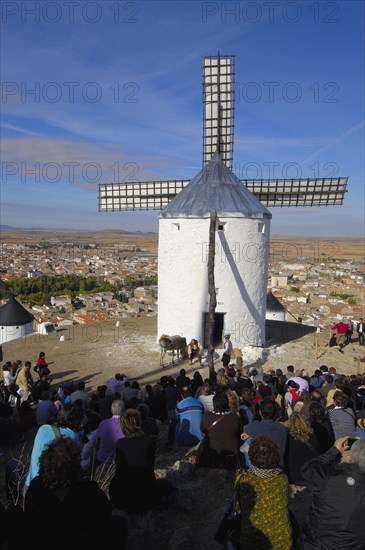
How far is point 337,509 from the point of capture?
308cm

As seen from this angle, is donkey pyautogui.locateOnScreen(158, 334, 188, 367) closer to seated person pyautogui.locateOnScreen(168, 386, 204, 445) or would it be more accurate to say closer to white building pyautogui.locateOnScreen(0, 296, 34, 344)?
white building pyautogui.locateOnScreen(0, 296, 34, 344)

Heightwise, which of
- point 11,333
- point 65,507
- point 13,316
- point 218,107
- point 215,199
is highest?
point 218,107

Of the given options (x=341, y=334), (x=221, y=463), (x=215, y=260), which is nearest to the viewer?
(x=221, y=463)

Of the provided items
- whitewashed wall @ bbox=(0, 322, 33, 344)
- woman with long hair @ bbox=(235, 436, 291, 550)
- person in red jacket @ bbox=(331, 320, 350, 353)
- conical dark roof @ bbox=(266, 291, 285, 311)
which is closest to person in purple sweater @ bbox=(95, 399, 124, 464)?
woman with long hair @ bbox=(235, 436, 291, 550)

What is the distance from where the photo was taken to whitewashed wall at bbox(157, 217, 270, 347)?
13.4 metres

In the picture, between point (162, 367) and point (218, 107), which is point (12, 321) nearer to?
point (162, 367)

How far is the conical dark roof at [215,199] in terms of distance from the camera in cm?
1328

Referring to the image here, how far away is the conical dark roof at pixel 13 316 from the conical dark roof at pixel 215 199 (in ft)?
20.3

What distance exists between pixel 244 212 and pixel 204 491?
31.7 feet

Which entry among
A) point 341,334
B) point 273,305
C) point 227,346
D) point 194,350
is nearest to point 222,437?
point 194,350

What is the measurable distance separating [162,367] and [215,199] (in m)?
5.19

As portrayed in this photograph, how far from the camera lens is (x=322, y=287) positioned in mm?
65500

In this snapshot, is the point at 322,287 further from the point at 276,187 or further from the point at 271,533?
the point at 271,533

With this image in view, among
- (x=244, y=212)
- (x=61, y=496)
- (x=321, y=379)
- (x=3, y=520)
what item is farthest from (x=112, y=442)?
(x=244, y=212)
